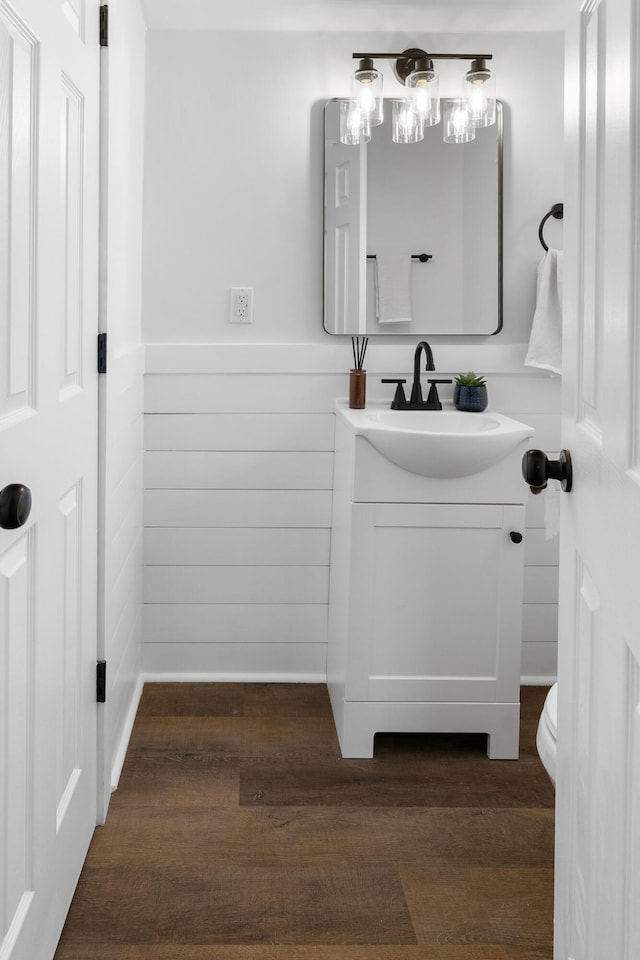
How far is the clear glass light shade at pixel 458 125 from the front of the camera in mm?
2756

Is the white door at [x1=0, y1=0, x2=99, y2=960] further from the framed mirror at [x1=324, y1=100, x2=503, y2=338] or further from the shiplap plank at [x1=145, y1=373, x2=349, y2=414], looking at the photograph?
the framed mirror at [x1=324, y1=100, x2=503, y2=338]

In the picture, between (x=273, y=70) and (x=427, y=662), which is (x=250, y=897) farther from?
(x=273, y=70)

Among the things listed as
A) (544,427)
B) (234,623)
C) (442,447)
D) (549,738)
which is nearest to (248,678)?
(234,623)

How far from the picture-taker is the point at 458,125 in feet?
9.05

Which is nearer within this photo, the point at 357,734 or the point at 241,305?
the point at 357,734

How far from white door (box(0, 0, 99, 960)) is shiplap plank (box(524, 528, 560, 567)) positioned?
1.59 meters

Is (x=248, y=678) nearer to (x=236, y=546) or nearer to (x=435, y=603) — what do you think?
(x=236, y=546)

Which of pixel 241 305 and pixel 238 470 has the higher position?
pixel 241 305

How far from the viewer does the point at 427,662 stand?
7.97ft

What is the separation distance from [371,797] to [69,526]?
108 centimetres

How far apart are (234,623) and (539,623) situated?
3.36 feet

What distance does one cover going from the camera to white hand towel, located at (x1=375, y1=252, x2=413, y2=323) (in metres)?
2.78

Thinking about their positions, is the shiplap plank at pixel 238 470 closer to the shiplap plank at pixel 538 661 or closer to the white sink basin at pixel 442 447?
the white sink basin at pixel 442 447

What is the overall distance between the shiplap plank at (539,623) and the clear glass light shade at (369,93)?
1.64 metres
